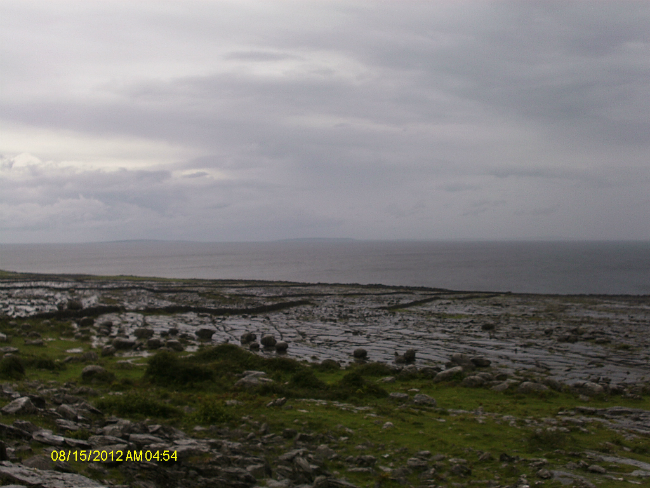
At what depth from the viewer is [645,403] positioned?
18031 mm

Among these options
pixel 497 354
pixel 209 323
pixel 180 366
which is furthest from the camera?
pixel 209 323

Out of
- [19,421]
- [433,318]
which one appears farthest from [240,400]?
[433,318]

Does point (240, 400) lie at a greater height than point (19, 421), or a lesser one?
lesser

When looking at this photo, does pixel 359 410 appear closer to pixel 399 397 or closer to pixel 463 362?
pixel 399 397

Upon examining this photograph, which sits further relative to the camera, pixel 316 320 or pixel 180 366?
pixel 316 320

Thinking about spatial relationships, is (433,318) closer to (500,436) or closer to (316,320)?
(316,320)

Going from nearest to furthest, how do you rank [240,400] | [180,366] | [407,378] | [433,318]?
[240,400]
[180,366]
[407,378]
[433,318]

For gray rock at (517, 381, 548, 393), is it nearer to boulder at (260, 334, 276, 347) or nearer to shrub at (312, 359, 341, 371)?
shrub at (312, 359, 341, 371)

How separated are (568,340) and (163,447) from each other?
1277 inches

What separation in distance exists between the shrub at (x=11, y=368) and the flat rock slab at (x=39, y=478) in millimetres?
11265

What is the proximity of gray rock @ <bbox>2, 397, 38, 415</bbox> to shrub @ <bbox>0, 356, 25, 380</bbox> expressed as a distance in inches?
249

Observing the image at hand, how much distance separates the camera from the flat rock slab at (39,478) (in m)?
7.60
